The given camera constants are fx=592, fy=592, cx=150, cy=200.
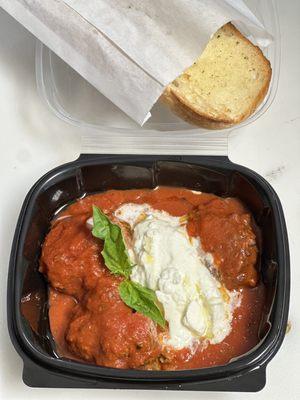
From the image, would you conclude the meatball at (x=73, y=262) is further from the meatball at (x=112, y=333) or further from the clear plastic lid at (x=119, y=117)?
the clear plastic lid at (x=119, y=117)

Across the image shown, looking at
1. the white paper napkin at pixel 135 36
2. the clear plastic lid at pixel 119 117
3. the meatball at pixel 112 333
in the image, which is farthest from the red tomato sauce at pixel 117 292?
the white paper napkin at pixel 135 36

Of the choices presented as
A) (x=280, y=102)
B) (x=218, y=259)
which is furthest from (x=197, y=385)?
(x=280, y=102)

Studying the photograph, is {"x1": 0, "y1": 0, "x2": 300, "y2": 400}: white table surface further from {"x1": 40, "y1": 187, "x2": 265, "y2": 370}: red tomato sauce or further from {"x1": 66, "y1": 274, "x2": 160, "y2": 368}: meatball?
{"x1": 66, "y1": 274, "x2": 160, "y2": 368}: meatball

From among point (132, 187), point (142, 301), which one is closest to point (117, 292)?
point (142, 301)

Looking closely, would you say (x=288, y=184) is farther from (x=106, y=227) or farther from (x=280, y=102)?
(x=106, y=227)

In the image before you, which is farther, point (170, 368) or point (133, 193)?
point (133, 193)

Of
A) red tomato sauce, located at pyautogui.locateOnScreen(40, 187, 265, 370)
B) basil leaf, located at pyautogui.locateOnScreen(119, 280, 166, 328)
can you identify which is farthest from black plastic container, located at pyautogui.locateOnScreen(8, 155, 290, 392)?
basil leaf, located at pyautogui.locateOnScreen(119, 280, 166, 328)
